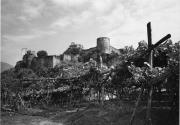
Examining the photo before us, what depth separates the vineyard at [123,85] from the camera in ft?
25.4

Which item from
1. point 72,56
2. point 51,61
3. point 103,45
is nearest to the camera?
point 103,45

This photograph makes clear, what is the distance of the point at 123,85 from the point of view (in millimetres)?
10750

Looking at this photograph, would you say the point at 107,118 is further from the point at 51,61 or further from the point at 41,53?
the point at 41,53

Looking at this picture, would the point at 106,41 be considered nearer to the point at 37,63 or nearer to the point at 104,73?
the point at 37,63

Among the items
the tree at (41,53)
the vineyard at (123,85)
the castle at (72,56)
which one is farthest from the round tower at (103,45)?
the vineyard at (123,85)

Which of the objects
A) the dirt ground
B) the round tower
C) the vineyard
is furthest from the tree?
the dirt ground

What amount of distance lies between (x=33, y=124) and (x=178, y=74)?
6.86 meters

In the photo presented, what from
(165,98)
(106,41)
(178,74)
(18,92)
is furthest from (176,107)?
(106,41)

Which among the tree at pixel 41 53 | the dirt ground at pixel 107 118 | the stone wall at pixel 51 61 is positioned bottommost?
the dirt ground at pixel 107 118

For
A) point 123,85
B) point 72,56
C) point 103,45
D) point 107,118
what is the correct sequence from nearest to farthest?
point 107,118, point 123,85, point 103,45, point 72,56

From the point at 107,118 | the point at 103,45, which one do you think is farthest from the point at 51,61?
the point at 107,118

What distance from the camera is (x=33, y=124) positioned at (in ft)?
35.0

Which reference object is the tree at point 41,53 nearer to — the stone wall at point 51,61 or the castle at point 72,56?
the castle at point 72,56

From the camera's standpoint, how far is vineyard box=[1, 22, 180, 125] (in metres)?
7.74
